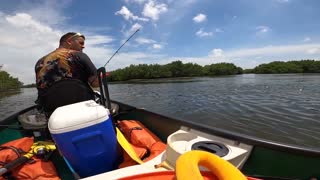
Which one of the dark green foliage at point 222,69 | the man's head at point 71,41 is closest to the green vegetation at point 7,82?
the dark green foliage at point 222,69

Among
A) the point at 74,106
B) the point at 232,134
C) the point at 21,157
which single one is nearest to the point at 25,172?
the point at 21,157

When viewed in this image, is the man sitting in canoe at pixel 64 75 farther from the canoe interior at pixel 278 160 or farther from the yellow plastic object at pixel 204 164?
the yellow plastic object at pixel 204 164

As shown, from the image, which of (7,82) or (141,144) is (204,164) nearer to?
(141,144)

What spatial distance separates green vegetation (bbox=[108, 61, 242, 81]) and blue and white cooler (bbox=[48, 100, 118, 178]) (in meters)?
80.1

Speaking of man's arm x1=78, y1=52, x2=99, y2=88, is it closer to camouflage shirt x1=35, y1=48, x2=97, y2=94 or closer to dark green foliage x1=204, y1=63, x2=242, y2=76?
camouflage shirt x1=35, y1=48, x2=97, y2=94

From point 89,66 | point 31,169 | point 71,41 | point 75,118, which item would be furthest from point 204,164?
point 71,41

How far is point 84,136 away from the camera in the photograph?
221 cm

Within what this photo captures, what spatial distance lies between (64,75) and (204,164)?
7.67 ft

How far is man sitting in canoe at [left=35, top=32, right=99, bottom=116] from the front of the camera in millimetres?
2992

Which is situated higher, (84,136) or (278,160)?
(84,136)

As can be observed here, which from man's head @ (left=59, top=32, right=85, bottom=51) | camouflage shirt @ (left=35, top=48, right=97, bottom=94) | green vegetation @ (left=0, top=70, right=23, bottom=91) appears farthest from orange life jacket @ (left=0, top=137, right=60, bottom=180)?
green vegetation @ (left=0, top=70, right=23, bottom=91)

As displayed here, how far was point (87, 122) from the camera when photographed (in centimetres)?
220

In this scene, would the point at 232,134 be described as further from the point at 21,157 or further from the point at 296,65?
the point at 296,65

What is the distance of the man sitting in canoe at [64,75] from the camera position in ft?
9.82
